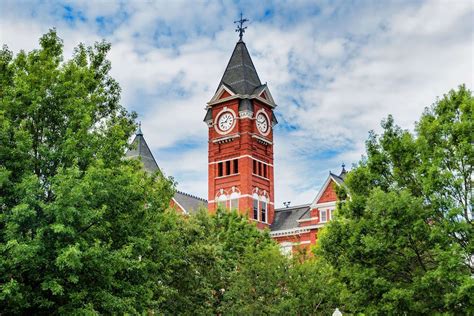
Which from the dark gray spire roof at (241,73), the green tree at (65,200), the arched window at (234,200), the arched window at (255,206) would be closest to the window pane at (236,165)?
the arched window at (234,200)

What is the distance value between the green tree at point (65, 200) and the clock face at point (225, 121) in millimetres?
45259

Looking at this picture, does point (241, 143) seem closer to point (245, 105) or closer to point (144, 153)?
point (245, 105)

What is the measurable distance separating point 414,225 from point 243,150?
4666cm

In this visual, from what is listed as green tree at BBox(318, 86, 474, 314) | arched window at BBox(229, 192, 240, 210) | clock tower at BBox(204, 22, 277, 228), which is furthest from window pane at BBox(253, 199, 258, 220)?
green tree at BBox(318, 86, 474, 314)

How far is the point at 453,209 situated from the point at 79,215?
12047mm

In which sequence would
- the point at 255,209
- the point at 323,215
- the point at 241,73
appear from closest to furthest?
the point at 323,215 < the point at 255,209 < the point at 241,73

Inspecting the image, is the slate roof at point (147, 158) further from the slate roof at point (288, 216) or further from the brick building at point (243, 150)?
the slate roof at point (288, 216)

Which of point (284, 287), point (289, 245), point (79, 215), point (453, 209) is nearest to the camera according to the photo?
point (79, 215)

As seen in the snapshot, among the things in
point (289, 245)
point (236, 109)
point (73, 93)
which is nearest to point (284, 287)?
point (73, 93)

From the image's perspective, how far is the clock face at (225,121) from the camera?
68.8 meters

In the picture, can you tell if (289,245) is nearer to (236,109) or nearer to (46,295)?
Answer: (236,109)

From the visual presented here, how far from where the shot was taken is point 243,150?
2665 inches

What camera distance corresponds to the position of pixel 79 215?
57.9 feet

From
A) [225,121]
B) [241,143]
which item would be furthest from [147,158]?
[225,121]
